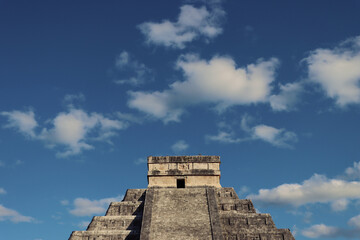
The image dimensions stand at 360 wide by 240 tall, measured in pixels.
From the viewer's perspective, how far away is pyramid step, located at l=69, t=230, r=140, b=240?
47.9 feet

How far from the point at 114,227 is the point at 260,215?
6688 mm

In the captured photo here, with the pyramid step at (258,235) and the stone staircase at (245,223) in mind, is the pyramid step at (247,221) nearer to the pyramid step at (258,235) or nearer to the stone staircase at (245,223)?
the stone staircase at (245,223)

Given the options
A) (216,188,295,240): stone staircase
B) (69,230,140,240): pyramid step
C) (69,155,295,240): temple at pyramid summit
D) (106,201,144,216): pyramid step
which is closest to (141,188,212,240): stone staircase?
(69,155,295,240): temple at pyramid summit

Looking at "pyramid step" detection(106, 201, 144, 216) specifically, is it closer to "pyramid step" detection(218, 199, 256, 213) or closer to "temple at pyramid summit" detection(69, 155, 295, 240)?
"temple at pyramid summit" detection(69, 155, 295, 240)

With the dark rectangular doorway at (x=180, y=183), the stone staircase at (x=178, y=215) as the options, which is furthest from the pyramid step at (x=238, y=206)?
the dark rectangular doorway at (x=180, y=183)

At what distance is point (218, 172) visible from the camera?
790 inches

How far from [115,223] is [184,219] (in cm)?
342

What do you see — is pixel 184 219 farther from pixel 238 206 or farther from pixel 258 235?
pixel 238 206

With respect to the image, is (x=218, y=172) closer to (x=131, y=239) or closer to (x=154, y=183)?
(x=154, y=183)

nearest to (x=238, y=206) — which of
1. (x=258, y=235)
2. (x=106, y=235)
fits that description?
(x=258, y=235)

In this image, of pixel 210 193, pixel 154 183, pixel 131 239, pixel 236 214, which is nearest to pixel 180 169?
pixel 154 183

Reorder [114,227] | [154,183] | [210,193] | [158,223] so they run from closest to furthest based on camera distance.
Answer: [158,223], [114,227], [210,193], [154,183]

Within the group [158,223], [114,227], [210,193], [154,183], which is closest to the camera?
[158,223]

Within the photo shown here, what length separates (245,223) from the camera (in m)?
15.5
